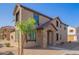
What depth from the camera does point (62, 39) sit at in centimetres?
388

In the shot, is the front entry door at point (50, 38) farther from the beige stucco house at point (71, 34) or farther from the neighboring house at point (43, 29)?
the beige stucco house at point (71, 34)

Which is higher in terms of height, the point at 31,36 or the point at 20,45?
the point at 31,36

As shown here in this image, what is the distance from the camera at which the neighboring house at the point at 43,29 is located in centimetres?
377

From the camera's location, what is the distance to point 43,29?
151 inches

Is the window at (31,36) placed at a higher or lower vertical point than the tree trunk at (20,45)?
higher

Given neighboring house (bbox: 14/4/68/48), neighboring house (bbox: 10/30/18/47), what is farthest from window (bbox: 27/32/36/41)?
neighboring house (bbox: 10/30/18/47)

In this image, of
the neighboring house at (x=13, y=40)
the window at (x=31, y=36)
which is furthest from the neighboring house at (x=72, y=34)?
the neighboring house at (x=13, y=40)

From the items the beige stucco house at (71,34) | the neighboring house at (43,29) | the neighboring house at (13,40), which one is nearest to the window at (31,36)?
the neighboring house at (43,29)

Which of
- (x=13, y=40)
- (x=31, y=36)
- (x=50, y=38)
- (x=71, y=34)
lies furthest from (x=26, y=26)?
(x=71, y=34)

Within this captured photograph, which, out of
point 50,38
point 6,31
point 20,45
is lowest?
point 20,45

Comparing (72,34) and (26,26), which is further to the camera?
(72,34)

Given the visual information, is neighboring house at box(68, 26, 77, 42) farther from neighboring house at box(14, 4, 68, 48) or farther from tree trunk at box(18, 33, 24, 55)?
tree trunk at box(18, 33, 24, 55)

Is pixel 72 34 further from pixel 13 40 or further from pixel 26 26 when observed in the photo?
pixel 13 40

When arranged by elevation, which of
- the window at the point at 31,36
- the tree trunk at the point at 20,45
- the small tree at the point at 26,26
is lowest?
the tree trunk at the point at 20,45
